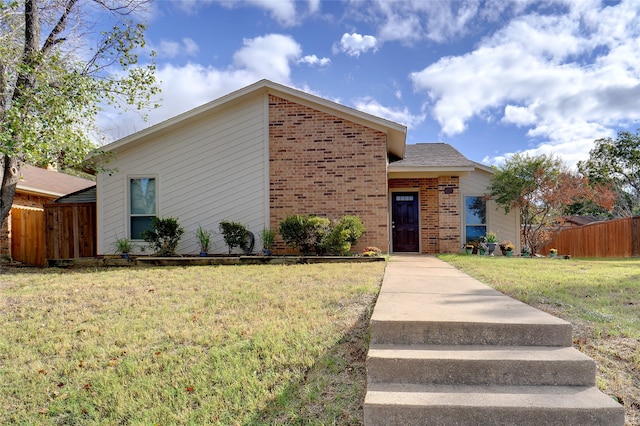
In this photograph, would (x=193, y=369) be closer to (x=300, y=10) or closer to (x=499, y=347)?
(x=499, y=347)

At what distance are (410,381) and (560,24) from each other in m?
10.9

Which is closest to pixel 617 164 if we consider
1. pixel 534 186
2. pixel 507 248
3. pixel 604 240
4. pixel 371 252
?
pixel 604 240

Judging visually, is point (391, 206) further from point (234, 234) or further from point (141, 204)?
point (141, 204)

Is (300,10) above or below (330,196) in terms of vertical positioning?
above

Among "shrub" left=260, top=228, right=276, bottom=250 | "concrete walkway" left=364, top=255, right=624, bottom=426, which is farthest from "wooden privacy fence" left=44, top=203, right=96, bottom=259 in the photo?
"concrete walkway" left=364, top=255, right=624, bottom=426

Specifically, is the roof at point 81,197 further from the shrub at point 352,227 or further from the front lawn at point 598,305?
the front lawn at point 598,305

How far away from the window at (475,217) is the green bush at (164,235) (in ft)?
31.1

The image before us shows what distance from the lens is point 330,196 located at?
990 cm

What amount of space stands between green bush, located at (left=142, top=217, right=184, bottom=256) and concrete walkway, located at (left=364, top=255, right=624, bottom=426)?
7677mm

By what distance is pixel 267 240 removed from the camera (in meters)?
9.59

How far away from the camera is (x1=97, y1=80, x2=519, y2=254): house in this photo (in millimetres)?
9812

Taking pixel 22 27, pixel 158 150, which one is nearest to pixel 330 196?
pixel 158 150

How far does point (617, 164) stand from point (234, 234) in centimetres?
2336

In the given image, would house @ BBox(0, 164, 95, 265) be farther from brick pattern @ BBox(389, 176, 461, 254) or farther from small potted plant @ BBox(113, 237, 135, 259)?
brick pattern @ BBox(389, 176, 461, 254)
